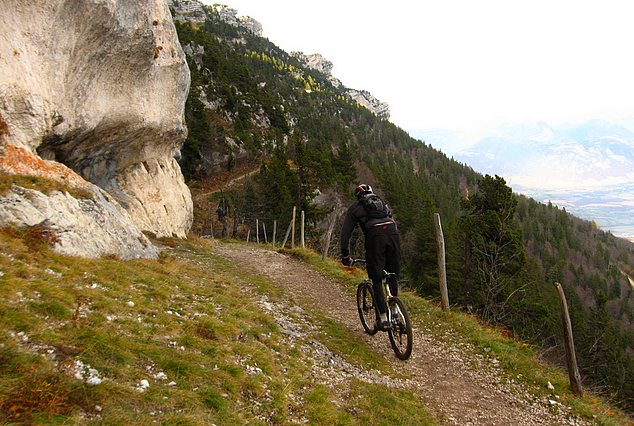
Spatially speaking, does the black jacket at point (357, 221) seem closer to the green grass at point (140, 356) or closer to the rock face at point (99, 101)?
the green grass at point (140, 356)

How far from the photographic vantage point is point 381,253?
829 centimetres

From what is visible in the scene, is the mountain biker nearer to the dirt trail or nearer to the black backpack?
the black backpack

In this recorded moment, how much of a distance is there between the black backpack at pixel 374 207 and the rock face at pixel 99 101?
785 centimetres

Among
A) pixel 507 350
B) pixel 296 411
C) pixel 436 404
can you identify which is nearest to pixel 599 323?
pixel 507 350

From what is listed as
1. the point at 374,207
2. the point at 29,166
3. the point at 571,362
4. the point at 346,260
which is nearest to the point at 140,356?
the point at 346,260

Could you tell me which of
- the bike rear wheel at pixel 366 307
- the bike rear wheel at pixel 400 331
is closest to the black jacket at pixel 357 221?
the bike rear wheel at pixel 400 331

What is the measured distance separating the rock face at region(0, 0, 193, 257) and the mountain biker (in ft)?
24.9

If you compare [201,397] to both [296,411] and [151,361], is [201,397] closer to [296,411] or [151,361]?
[151,361]

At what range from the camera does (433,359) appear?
29.8ft

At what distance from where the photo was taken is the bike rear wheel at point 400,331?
8.23m

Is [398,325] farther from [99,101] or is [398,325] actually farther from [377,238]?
[99,101]

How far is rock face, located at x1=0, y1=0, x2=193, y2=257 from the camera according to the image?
1190 cm

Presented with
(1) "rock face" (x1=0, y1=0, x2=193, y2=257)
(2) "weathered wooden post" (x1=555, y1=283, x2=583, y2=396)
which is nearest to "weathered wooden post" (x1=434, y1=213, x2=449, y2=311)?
(2) "weathered wooden post" (x1=555, y1=283, x2=583, y2=396)

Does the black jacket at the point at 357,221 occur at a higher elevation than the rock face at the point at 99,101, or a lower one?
lower
